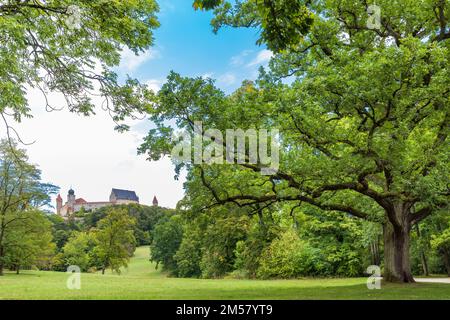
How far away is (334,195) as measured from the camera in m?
19.1

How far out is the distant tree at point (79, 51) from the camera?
1003 centimetres

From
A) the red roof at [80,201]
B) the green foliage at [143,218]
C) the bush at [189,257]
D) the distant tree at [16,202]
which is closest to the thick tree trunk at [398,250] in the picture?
the distant tree at [16,202]

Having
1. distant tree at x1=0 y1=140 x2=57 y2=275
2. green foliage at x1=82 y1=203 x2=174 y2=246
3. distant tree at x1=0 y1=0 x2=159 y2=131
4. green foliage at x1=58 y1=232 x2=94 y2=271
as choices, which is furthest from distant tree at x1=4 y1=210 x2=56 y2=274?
green foliage at x1=82 y1=203 x2=174 y2=246

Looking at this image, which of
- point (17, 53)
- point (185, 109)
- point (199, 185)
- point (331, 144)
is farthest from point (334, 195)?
point (17, 53)

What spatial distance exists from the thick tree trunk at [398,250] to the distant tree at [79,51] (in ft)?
41.2

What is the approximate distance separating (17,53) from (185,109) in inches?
192

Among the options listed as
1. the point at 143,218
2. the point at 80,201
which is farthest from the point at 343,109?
the point at 80,201

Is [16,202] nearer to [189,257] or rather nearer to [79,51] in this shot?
[189,257]

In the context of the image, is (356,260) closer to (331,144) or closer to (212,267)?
(212,267)

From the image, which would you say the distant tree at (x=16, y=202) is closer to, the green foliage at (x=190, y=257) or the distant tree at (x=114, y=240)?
the distant tree at (x=114, y=240)

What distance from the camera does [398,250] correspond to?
18.1m

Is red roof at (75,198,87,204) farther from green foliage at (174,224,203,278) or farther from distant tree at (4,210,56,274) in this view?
distant tree at (4,210,56,274)

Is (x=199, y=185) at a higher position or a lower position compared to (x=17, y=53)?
lower

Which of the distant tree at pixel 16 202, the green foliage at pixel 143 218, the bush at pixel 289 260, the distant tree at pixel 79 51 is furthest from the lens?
the green foliage at pixel 143 218
